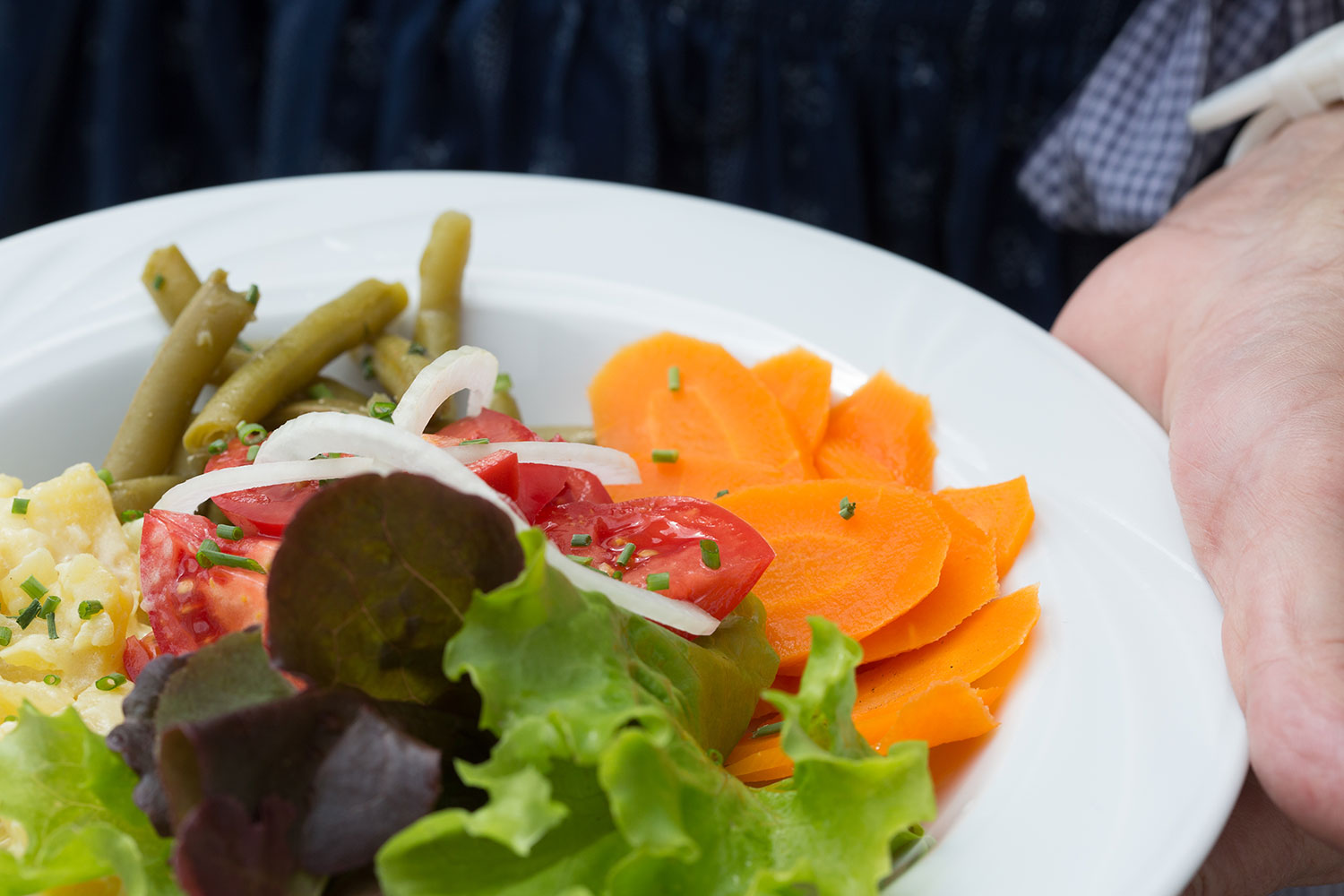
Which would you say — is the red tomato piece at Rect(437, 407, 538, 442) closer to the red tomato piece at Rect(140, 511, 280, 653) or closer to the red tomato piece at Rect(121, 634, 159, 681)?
the red tomato piece at Rect(140, 511, 280, 653)

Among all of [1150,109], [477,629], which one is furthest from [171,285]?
[1150,109]

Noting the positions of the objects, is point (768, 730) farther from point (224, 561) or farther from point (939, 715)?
point (224, 561)

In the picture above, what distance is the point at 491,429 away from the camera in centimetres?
202

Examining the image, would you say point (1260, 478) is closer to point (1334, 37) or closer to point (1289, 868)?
point (1289, 868)

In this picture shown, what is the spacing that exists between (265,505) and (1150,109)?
107 inches

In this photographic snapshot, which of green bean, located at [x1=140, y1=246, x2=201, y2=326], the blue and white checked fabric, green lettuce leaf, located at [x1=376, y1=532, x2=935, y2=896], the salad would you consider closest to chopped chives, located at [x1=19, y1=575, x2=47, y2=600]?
the salad

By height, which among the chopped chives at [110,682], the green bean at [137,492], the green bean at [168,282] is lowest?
the chopped chives at [110,682]

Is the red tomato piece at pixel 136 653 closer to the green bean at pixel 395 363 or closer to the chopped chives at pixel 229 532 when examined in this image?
the chopped chives at pixel 229 532

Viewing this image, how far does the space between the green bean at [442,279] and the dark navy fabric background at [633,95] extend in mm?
852

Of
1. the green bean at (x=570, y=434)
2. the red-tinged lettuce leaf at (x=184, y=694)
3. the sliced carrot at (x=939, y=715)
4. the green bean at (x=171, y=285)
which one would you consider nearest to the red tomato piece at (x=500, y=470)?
the red-tinged lettuce leaf at (x=184, y=694)

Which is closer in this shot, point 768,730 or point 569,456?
point 768,730

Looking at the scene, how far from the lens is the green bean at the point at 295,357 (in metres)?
2.20

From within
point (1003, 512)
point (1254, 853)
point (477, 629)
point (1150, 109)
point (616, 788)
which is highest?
point (1150, 109)

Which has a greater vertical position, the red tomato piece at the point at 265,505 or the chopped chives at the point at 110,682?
the red tomato piece at the point at 265,505
